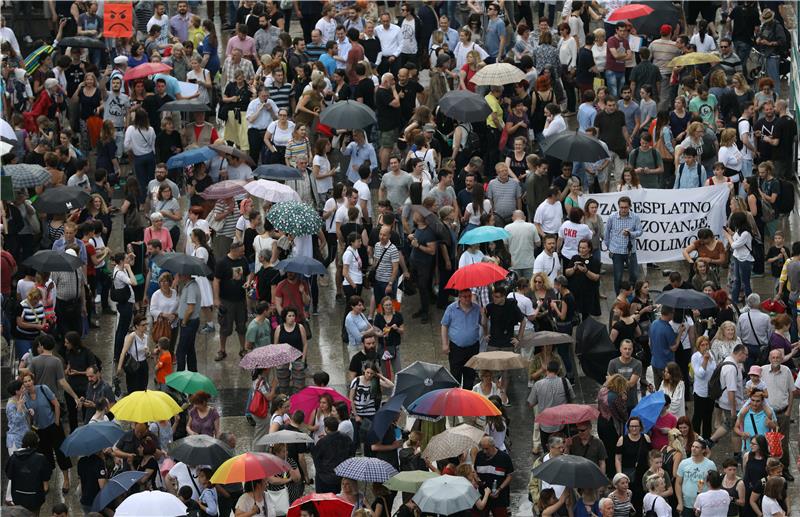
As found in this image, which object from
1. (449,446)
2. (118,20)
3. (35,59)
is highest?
(118,20)

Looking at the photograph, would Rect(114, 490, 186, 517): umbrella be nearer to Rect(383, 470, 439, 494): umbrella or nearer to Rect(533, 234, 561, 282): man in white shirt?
Rect(383, 470, 439, 494): umbrella

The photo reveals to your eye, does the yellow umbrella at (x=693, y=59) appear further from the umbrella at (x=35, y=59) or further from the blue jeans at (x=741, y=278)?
the umbrella at (x=35, y=59)

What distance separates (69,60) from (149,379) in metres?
7.26

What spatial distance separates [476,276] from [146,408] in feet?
14.5

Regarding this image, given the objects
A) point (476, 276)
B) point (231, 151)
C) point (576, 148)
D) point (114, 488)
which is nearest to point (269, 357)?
point (476, 276)

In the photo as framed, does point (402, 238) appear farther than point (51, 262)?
Yes

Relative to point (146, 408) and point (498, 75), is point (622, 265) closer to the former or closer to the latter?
point (498, 75)

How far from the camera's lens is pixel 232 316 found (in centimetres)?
2323

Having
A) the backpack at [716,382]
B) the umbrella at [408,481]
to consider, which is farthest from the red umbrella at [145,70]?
the umbrella at [408,481]

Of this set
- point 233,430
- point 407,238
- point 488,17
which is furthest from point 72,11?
point 233,430

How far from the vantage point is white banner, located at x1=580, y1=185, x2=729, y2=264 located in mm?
25000

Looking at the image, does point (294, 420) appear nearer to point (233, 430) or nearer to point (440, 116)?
point (233, 430)

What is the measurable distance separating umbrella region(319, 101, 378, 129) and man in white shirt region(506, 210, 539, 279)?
2980mm

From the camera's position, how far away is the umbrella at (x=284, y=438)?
19.2 m
